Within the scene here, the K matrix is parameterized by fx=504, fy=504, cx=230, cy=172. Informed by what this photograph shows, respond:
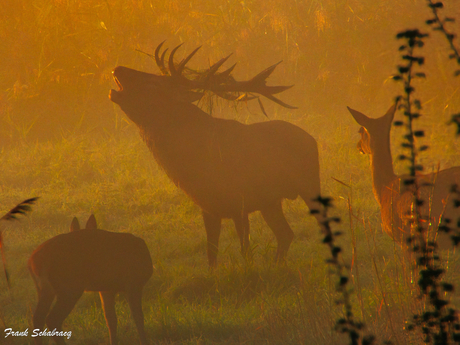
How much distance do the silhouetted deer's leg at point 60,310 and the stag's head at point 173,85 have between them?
7.30 feet

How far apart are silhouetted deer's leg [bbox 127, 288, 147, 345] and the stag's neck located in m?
2.17

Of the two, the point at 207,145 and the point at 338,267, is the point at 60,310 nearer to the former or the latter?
the point at 338,267

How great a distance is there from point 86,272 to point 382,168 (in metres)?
2.51

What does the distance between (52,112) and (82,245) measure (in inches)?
331

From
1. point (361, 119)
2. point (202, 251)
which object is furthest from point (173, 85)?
point (361, 119)

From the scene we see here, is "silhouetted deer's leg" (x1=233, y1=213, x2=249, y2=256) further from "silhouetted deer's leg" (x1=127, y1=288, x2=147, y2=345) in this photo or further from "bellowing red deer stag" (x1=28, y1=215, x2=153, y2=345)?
"silhouetted deer's leg" (x1=127, y1=288, x2=147, y2=345)

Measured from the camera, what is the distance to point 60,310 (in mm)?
3191

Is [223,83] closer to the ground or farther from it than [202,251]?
farther from it

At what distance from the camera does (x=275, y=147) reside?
5.39 m

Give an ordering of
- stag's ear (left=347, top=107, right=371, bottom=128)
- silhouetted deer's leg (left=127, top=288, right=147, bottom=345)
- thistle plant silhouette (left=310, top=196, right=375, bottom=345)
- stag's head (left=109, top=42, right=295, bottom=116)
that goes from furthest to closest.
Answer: stag's head (left=109, top=42, right=295, bottom=116) → stag's ear (left=347, top=107, right=371, bottom=128) → silhouetted deer's leg (left=127, top=288, right=147, bottom=345) → thistle plant silhouette (left=310, top=196, right=375, bottom=345)

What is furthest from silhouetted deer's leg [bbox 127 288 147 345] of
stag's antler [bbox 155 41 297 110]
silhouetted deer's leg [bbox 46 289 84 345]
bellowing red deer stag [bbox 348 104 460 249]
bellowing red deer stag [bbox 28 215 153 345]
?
stag's antler [bbox 155 41 297 110]

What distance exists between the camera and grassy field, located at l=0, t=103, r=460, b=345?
10.5 feet

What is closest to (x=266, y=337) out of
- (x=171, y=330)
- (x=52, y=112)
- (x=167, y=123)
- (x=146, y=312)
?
(x=171, y=330)

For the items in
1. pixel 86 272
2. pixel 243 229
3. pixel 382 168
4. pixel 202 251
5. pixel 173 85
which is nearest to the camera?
pixel 86 272
